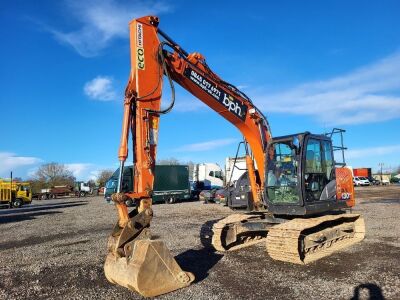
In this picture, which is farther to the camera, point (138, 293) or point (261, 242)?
point (261, 242)

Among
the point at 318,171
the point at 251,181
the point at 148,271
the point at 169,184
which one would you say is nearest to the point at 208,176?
the point at 169,184

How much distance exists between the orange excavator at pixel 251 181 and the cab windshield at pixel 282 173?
23 millimetres

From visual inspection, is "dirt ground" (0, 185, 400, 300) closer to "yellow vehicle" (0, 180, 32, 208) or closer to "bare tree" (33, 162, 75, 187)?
"yellow vehicle" (0, 180, 32, 208)

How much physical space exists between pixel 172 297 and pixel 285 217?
4.52m

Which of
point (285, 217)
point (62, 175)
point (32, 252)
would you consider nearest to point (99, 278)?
point (32, 252)

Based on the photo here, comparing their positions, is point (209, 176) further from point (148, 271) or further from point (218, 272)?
point (148, 271)

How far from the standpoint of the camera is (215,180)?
36594mm

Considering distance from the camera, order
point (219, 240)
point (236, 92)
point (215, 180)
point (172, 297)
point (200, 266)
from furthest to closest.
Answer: point (215, 180) < point (236, 92) < point (219, 240) < point (200, 266) < point (172, 297)

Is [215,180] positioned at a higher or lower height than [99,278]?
higher

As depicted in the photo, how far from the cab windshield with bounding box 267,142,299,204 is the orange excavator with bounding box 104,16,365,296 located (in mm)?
23

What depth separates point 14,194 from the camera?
Answer: 34.4 metres

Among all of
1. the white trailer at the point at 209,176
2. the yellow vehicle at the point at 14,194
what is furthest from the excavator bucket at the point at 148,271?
the yellow vehicle at the point at 14,194

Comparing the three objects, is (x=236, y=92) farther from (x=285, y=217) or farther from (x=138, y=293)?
(x=138, y=293)

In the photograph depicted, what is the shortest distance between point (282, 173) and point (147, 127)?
3719mm
